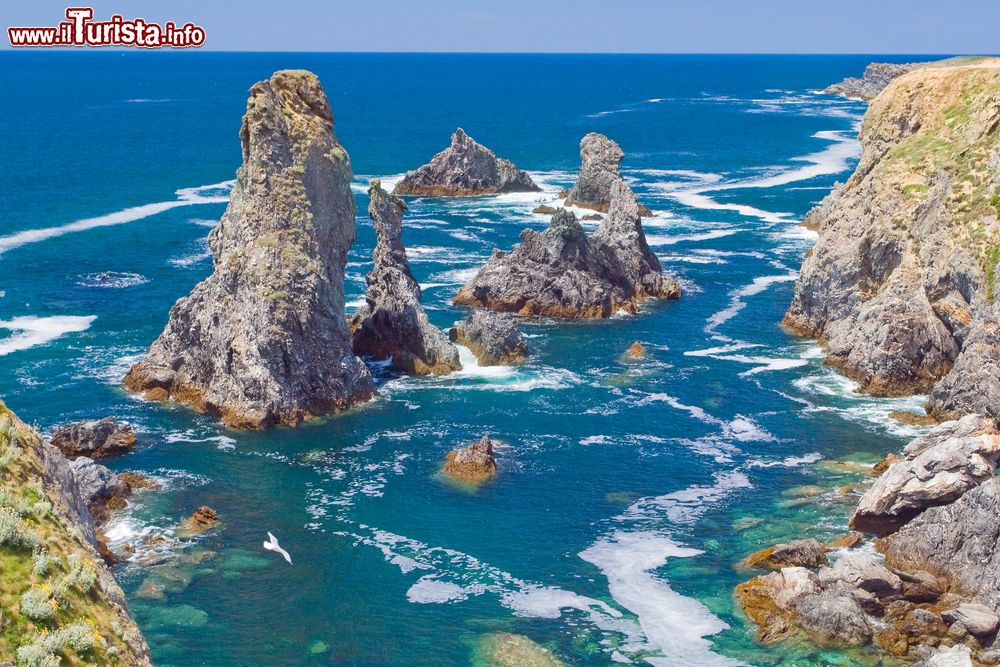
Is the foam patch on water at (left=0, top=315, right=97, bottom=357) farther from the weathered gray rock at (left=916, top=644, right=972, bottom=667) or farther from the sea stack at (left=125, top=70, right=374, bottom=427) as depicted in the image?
the weathered gray rock at (left=916, top=644, right=972, bottom=667)

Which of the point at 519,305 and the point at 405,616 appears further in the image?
the point at 519,305

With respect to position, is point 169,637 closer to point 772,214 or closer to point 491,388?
point 491,388

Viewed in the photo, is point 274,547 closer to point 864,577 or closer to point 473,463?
point 473,463

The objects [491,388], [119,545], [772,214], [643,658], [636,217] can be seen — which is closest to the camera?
[643,658]

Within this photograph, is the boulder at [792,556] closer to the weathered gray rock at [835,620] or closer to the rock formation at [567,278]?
the weathered gray rock at [835,620]

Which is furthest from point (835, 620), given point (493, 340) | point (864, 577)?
point (493, 340)

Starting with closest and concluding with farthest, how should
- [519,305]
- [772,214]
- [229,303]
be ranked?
[229,303] < [519,305] < [772,214]

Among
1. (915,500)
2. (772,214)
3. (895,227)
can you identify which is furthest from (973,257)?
(772,214)
